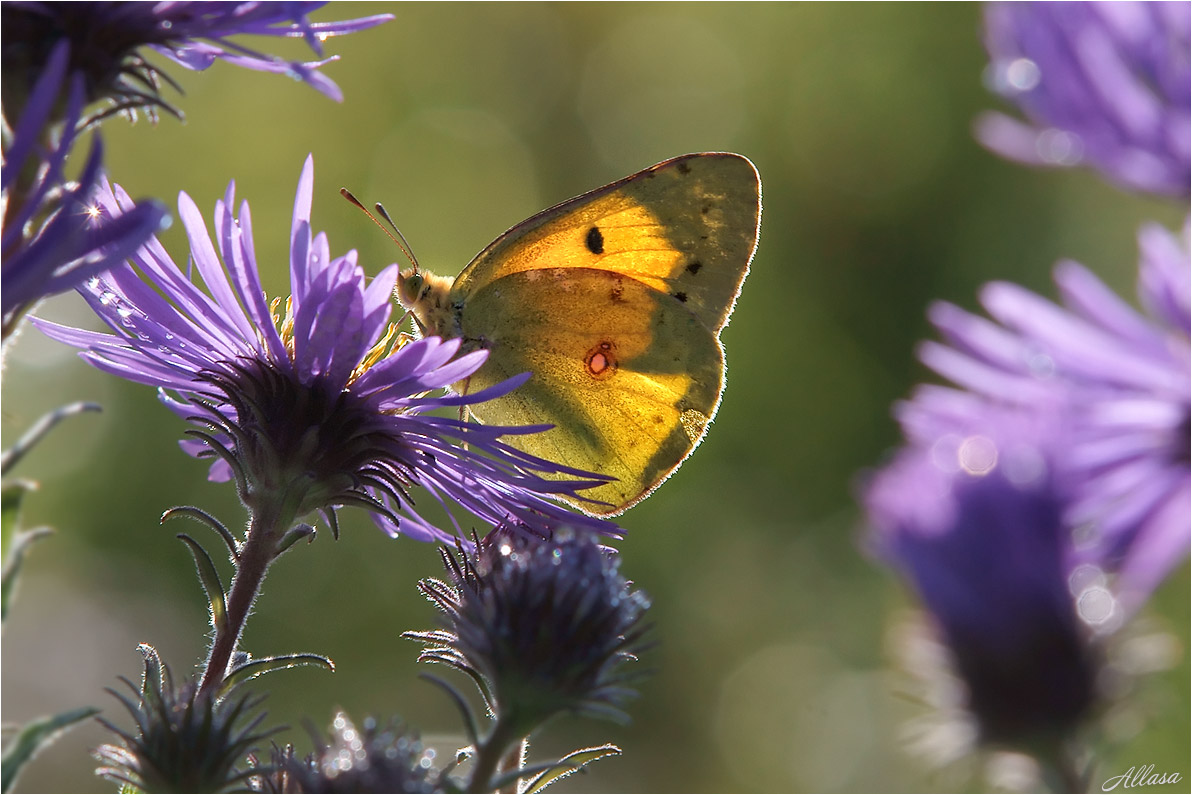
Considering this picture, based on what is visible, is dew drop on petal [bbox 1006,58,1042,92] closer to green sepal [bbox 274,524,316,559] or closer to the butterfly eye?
green sepal [bbox 274,524,316,559]

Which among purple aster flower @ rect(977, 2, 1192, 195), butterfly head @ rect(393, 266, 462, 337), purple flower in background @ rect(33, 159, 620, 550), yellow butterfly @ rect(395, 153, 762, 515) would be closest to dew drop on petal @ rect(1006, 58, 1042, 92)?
purple aster flower @ rect(977, 2, 1192, 195)

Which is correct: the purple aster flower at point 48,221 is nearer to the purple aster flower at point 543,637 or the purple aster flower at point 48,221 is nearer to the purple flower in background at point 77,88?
the purple flower in background at point 77,88

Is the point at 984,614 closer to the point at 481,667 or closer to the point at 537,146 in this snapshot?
the point at 481,667

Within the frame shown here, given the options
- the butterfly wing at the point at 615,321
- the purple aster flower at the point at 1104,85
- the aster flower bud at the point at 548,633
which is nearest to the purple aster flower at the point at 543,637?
the aster flower bud at the point at 548,633

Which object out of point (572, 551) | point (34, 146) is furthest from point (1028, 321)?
point (34, 146)

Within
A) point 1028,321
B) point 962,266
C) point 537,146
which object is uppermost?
point 537,146

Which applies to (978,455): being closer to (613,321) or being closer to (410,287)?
(613,321)

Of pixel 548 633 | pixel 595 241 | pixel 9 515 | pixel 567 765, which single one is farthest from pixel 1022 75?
pixel 9 515
